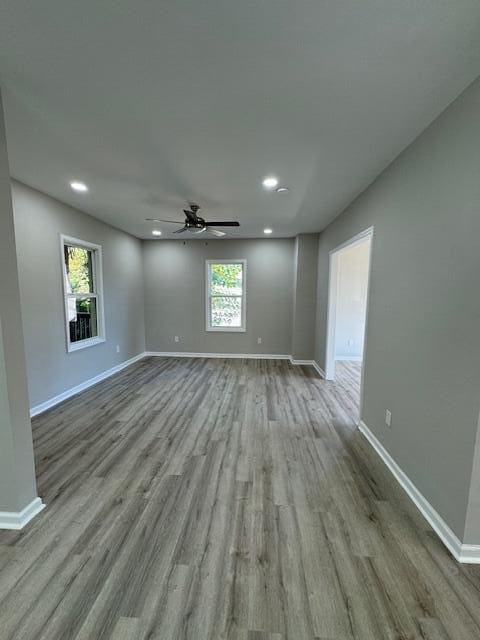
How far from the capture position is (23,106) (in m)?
1.65

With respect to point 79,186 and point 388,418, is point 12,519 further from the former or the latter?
point 79,186

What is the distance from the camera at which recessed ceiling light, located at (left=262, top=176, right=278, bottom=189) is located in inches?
104

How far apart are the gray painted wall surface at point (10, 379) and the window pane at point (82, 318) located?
240 centimetres

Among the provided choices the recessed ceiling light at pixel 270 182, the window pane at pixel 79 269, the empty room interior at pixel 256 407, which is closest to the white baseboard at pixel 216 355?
the window pane at pixel 79 269

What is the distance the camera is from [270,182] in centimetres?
274

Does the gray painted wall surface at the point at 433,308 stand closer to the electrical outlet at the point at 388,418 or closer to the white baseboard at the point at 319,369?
the electrical outlet at the point at 388,418

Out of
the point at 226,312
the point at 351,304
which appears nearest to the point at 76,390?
the point at 226,312

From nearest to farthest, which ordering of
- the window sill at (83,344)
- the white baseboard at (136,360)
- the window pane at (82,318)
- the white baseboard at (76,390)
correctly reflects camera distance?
the white baseboard at (76,390) < the white baseboard at (136,360) < the window sill at (83,344) < the window pane at (82,318)

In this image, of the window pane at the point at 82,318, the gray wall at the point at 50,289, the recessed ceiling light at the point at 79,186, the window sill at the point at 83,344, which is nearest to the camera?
the recessed ceiling light at the point at 79,186

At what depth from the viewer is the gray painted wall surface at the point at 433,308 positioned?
4.65 feet

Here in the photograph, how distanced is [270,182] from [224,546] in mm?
3029

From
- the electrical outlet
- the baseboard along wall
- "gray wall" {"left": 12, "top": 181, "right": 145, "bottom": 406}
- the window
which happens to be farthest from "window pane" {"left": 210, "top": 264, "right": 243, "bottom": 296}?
the electrical outlet

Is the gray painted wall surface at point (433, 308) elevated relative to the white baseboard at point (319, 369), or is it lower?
elevated

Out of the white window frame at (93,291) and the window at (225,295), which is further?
the window at (225,295)
